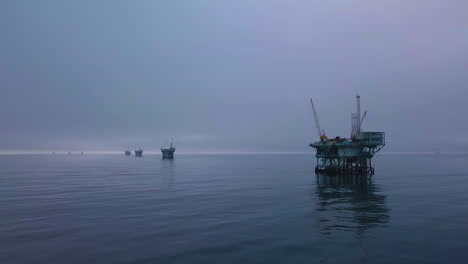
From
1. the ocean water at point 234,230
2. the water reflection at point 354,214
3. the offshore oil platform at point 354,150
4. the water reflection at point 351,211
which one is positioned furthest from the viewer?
the offshore oil platform at point 354,150

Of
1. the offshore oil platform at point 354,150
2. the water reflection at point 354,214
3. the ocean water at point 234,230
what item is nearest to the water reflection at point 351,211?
the water reflection at point 354,214

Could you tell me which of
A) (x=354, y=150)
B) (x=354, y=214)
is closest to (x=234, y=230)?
(x=354, y=214)

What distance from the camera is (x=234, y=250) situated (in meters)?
24.8

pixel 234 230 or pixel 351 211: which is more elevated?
pixel 234 230

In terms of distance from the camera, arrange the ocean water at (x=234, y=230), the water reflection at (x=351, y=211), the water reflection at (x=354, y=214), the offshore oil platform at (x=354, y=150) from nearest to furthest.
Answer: the ocean water at (x=234, y=230) → the water reflection at (x=354, y=214) → the water reflection at (x=351, y=211) → the offshore oil platform at (x=354, y=150)

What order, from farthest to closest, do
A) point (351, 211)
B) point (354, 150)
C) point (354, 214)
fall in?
1. point (354, 150)
2. point (351, 211)
3. point (354, 214)

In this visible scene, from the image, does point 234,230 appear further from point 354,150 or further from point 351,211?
point 354,150

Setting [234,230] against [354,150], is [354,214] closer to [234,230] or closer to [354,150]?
[234,230]

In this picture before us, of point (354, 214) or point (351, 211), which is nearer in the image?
point (354, 214)

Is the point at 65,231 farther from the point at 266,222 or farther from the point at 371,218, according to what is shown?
the point at 371,218

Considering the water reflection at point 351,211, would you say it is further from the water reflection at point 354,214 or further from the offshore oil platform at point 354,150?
the offshore oil platform at point 354,150

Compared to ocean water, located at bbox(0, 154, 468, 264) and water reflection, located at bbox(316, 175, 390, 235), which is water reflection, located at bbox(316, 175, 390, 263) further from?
ocean water, located at bbox(0, 154, 468, 264)

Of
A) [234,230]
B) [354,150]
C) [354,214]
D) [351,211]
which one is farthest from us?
[354,150]

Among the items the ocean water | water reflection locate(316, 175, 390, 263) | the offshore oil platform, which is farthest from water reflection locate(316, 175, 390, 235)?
the offshore oil platform
